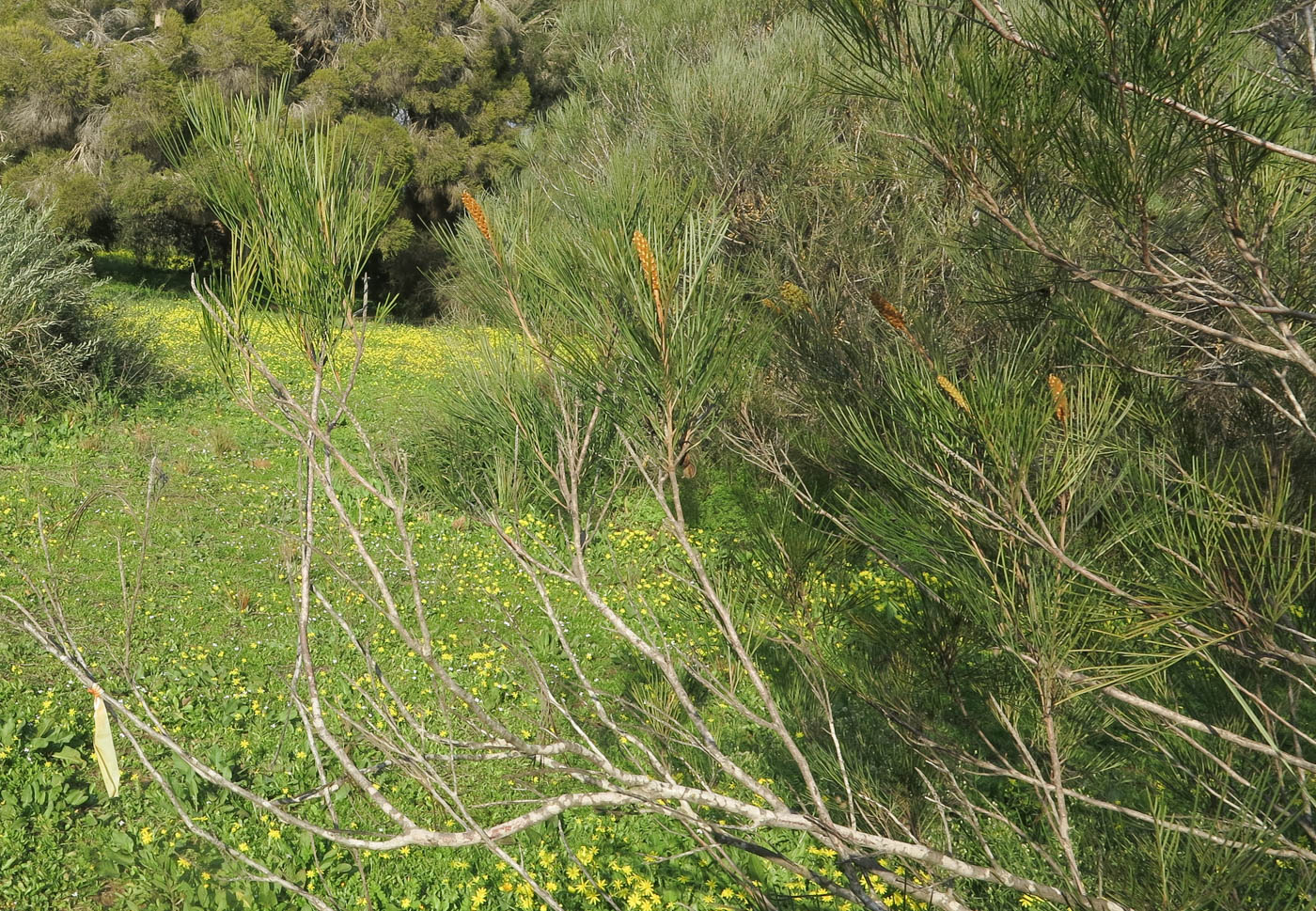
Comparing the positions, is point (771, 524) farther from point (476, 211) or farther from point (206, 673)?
point (206, 673)

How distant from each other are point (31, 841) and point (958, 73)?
3.47m

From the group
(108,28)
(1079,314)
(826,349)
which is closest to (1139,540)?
(1079,314)

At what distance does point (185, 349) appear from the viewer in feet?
33.9

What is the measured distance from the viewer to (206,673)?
417cm

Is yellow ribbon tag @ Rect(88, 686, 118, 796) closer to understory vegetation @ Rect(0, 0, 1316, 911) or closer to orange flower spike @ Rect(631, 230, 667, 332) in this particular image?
understory vegetation @ Rect(0, 0, 1316, 911)

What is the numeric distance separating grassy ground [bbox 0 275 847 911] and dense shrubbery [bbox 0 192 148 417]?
0.27 meters

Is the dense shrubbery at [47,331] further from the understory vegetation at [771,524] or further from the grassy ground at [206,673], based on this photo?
the grassy ground at [206,673]

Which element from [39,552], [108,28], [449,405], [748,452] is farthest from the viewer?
[108,28]

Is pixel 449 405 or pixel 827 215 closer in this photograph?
pixel 827 215

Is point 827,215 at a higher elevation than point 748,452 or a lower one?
lower

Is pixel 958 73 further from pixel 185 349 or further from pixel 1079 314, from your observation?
pixel 185 349

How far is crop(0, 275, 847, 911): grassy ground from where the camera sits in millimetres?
2930

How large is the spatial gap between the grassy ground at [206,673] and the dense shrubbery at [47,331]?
273mm

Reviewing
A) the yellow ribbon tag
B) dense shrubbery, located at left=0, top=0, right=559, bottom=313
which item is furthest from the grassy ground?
dense shrubbery, located at left=0, top=0, right=559, bottom=313
